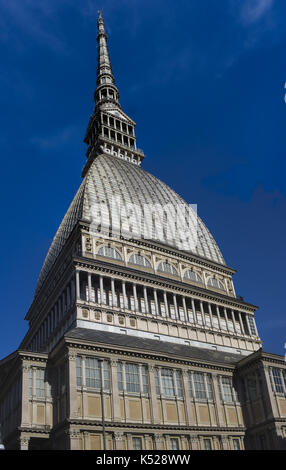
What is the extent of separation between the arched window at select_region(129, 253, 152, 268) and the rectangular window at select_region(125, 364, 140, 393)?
21.3 meters

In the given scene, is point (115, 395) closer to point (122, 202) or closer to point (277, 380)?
point (277, 380)

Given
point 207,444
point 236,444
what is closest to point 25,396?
point 207,444

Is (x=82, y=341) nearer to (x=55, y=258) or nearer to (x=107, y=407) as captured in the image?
(x=107, y=407)

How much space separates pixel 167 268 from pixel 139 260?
527 centimetres

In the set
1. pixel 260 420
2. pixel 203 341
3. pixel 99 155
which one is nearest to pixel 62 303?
pixel 203 341

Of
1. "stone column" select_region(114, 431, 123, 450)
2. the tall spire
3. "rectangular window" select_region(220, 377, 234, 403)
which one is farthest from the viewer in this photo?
the tall spire

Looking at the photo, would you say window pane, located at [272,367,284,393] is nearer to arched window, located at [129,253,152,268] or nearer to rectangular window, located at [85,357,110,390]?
rectangular window, located at [85,357,110,390]

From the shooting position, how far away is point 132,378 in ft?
150

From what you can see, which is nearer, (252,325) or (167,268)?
(167,268)

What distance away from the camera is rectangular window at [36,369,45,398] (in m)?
43.6

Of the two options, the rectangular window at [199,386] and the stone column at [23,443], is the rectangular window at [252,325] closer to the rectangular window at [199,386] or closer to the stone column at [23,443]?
the rectangular window at [199,386]

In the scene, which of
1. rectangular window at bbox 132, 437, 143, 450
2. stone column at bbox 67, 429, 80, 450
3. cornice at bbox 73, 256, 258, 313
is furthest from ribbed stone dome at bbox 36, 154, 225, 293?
stone column at bbox 67, 429, 80, 450

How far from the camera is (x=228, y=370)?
174 ft
